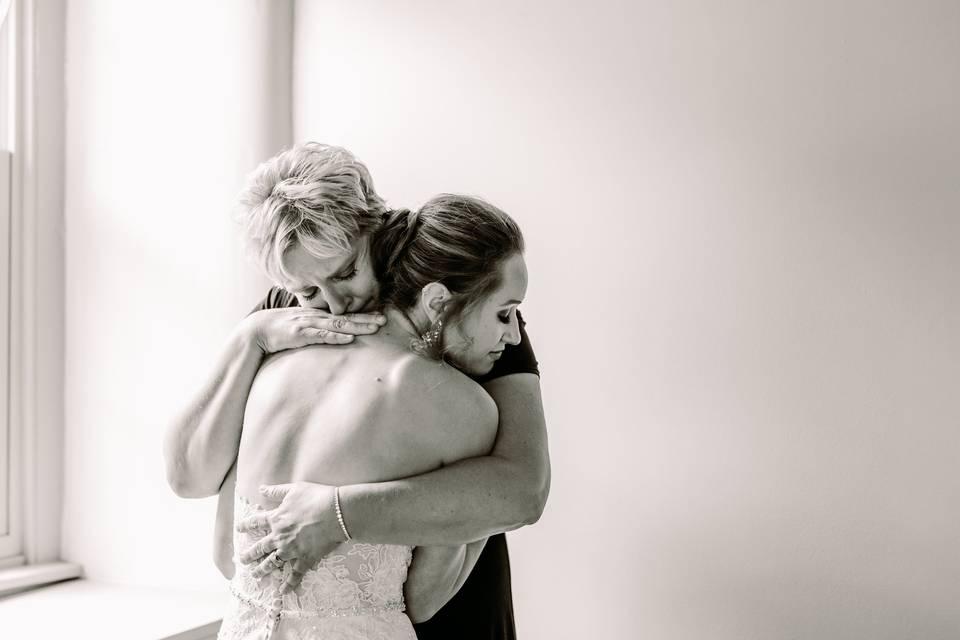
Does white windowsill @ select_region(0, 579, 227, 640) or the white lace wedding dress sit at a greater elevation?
the white lace wedding dress

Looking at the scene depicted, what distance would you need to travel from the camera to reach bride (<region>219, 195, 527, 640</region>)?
4.89ft

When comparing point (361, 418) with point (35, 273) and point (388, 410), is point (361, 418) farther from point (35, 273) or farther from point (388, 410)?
point (35, 273)

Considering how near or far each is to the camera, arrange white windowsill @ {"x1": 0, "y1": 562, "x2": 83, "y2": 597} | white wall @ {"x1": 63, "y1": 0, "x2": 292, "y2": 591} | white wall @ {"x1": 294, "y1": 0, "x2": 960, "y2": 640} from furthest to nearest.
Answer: white wall @ {"x1": 63, "y1": 0, "x2": 292, "y2": 591} → white windowsill @ {"x1": 0, "y1": 562, "x2": 83, "y2": 597} → white wall @ {"x1": 294, "y1": 0, "x2": 960, "y2": 640}

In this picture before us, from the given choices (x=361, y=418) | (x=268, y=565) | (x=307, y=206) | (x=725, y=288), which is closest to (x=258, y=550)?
(x=268, y=565)

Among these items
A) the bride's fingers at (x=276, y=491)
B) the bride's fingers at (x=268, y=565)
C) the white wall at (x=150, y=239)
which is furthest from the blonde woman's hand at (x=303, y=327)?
the white wall at (x=150, y=239)

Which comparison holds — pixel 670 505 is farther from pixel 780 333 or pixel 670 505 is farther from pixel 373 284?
pixel 373 284

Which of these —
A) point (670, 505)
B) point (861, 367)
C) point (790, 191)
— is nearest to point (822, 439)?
point (861, 367)

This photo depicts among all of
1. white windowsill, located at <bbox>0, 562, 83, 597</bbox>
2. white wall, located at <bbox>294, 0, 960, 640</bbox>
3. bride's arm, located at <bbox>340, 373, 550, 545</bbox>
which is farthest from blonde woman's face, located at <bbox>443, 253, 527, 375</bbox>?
white windowsill, located at <bbox>0, 562, 83, 597</bbox>

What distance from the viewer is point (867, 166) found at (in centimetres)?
235

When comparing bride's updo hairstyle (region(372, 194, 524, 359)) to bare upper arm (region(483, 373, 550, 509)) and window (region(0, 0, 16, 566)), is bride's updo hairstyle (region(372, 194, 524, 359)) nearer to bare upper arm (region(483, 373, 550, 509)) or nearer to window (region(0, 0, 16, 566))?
bare upper arm (region(483, 373, 550, 509))

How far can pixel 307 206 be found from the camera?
1519 mm

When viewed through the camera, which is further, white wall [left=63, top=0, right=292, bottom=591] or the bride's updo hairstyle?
white wall [left=63, top=0, right=292, bottom=591]

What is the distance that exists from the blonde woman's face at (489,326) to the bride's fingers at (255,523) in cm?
41

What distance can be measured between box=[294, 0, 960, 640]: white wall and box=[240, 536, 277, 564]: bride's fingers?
136 centimetres
